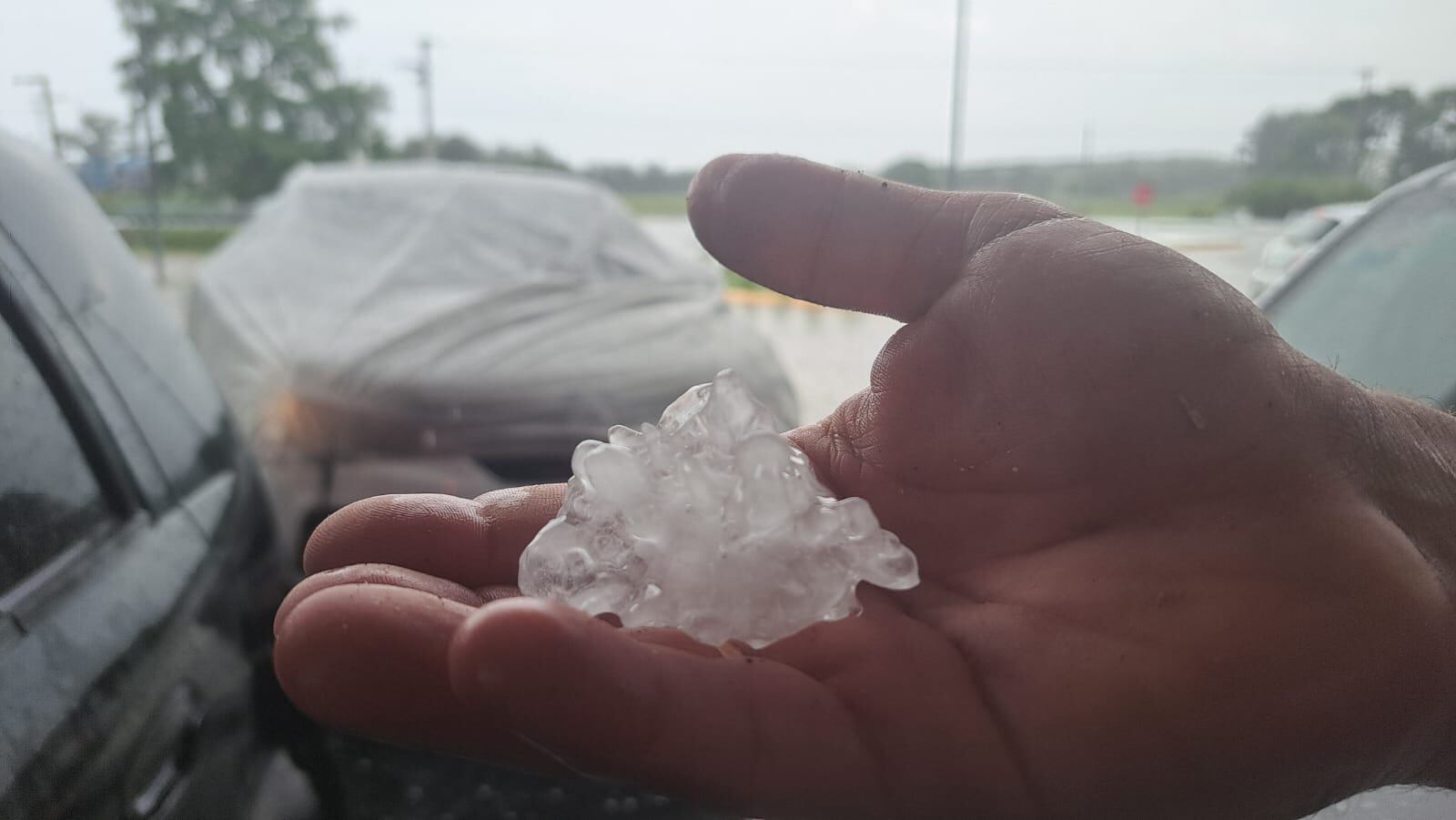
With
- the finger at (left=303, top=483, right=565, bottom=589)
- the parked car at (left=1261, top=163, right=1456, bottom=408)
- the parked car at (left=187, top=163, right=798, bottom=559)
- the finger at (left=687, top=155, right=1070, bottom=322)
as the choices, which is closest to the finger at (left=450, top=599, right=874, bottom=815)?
the finger at (left=303, top=483, right=565, bottom=589)

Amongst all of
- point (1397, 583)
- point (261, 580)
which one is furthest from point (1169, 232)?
point (261, 580)

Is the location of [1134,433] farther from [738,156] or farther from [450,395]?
[450,395]

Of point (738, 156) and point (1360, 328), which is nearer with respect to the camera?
point (738, 156)

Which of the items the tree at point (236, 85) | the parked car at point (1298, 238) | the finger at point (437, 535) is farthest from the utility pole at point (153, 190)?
the parked car at point (1298, 238)

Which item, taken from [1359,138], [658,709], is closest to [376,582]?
[658,709]

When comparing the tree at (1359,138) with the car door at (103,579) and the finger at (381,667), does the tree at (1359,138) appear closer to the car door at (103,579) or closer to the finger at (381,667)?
the finger at (381,667)

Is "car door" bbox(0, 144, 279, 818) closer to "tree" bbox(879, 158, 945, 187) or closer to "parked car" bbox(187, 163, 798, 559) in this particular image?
"parked car" bbox(187, 163, 798, 559)
